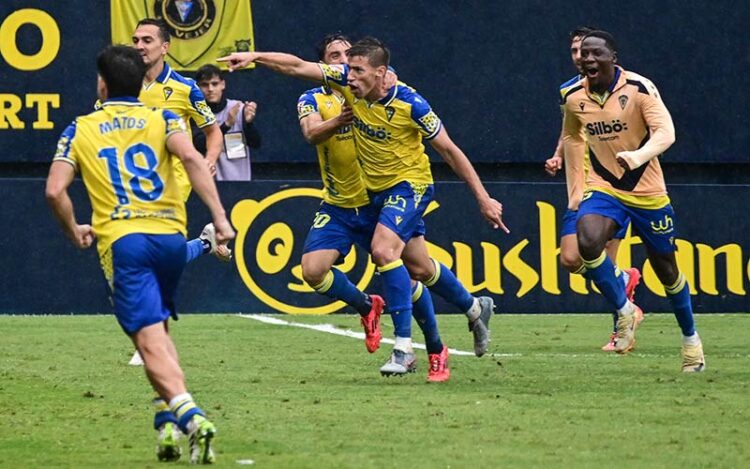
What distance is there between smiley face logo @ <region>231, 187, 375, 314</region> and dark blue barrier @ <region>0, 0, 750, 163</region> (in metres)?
0.76

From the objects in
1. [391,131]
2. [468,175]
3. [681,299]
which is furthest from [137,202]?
[681,299]

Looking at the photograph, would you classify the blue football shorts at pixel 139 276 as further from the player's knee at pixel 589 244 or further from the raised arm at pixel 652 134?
the player's knee at pixel 589 244

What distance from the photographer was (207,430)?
6887 millimetres

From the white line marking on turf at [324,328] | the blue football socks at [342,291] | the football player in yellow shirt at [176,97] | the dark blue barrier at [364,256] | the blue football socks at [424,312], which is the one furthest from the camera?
the dark blue barrier at [364,256]

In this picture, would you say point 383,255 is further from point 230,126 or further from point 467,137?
point 467,137

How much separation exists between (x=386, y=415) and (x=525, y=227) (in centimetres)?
816

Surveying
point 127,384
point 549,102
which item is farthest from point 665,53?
point 127,384

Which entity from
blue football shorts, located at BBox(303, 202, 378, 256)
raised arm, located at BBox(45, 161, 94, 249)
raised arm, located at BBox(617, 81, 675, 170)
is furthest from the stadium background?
raised arm, located at BBox(45, 161, 94, 249)

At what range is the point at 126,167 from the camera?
7309 mm

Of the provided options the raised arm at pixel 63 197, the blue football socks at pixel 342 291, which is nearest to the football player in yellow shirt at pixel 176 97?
the blue football socks at pixel 342 291

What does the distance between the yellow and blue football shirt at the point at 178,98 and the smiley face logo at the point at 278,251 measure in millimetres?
4901

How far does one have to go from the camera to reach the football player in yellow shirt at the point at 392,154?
10344 mm

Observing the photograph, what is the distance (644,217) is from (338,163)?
2.12 metres

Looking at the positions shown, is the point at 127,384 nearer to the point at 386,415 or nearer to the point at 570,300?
the point at 386,415
